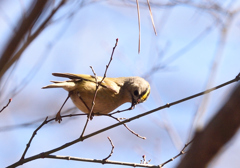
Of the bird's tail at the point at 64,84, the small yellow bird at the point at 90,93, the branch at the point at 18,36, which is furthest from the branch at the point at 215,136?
the bird's tail at the point at 64,84

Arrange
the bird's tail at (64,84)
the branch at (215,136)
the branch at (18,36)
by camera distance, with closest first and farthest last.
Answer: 1. the branch at (215,136)
2. the branch at (18,36)
3. the bird's tail at (64,84)

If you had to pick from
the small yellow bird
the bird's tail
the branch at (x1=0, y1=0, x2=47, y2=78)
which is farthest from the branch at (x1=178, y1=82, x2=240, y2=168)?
the bird's tail

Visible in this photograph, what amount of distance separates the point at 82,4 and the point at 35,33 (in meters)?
1.55

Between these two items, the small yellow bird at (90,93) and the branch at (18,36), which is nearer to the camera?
the branch at (18,36)

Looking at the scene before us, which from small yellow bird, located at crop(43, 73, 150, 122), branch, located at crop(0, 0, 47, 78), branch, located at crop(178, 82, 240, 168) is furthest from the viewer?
small yellow bird, located at crop(43, 73, 150, 122)

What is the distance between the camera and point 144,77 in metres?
4.78

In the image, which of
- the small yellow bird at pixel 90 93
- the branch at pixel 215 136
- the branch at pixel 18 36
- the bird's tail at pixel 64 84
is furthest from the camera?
the small yellow bird at pixel 90 93

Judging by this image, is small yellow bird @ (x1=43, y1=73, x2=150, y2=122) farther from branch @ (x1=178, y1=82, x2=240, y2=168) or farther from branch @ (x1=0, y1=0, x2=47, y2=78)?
branch @ (x1=178, y1=82, x2=240, y2=168)

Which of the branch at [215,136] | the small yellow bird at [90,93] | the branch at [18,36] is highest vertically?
the small yellow bird at [90,93]

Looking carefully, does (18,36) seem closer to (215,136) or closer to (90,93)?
(215,136)

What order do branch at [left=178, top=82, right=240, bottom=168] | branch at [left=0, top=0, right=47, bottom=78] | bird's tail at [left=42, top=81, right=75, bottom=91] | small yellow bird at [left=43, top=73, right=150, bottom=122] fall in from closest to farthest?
branch at [left=178, top=82, right=240, bottom=168] < branch at [left=0, top=0, right=47, bottom=78] < bird's tail at [left=42, top=81, right=75, bottom=91] < small yellow bird at [left=43, top=73, right=150, bottom=122]

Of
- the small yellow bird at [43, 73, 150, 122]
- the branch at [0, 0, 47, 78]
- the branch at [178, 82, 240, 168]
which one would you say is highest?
the small yellow bird at [43, 73, 150, 122]

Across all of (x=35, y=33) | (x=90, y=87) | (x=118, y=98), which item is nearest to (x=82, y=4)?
(x=90, y=87)

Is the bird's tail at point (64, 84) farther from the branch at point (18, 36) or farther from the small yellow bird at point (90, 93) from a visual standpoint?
the branch at point (18, 36)
